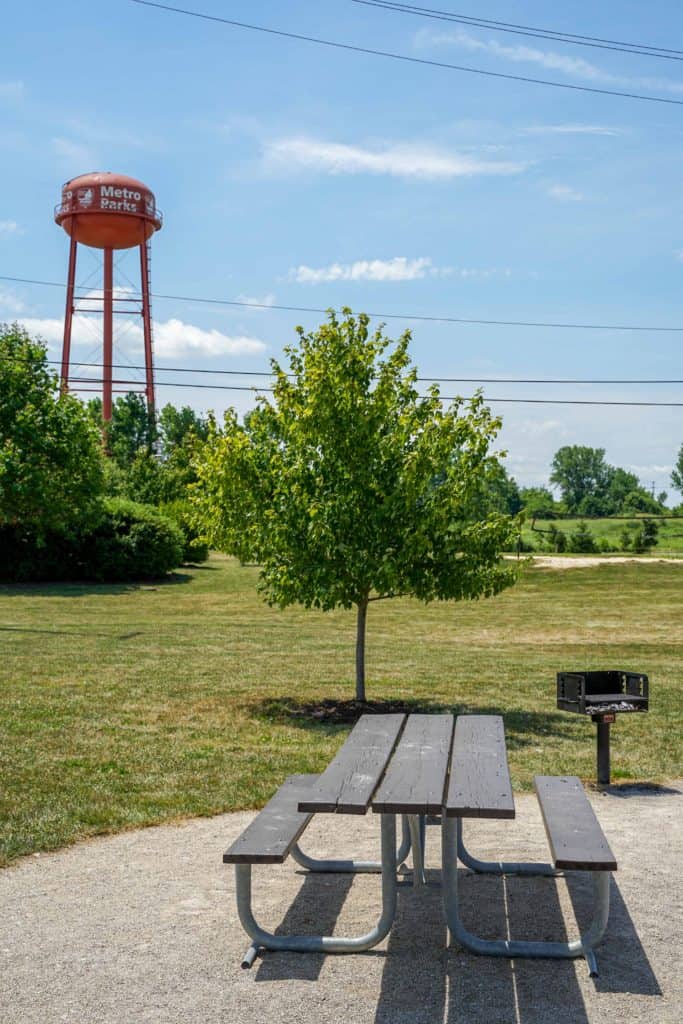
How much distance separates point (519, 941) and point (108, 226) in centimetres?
5790

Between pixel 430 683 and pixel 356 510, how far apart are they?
14.5 feet

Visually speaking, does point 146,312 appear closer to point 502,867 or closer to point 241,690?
point 241,690

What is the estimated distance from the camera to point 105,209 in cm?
5747

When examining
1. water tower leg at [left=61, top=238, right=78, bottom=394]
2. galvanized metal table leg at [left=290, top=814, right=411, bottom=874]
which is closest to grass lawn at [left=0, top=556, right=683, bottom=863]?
galvanized metal table leg at [left=290, top=814, right=411, bottom=874]

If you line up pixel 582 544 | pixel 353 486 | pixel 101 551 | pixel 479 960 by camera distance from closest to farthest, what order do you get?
pixel 479 960 < pixel 353 486 < pixel 101 551 < pixel 582 544

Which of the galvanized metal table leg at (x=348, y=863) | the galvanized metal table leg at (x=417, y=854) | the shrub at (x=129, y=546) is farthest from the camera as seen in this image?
the shrub at (x=129, y=546)

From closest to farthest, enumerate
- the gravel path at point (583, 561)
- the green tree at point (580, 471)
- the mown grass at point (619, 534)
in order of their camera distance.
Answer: the gravel path at point (583, 561), the mown grass at point (619, 534), the green tree at point (580, 471)

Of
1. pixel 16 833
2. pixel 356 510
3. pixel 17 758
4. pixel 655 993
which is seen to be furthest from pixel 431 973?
pixel 356 510

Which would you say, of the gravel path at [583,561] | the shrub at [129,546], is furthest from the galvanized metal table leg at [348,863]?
the gravel path at [583,561]

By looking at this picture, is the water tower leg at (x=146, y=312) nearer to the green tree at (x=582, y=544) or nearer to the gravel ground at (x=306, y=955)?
the green tree at (x=582, y=544)

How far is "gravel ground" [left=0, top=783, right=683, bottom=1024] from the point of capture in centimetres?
419

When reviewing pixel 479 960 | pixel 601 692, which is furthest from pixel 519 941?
pixel 601 692

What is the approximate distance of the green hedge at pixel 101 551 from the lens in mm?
39844

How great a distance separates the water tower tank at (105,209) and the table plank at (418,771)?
55.4 metres
